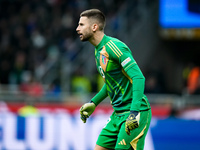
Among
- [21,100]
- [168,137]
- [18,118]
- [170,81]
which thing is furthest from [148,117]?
[170,81]

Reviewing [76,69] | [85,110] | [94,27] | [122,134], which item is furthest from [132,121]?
[76,69]

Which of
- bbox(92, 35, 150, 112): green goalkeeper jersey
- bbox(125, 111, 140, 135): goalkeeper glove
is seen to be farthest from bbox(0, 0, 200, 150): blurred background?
bbox(125, 111, 140, 135): goalkeeper glove

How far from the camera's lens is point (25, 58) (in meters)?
15.2

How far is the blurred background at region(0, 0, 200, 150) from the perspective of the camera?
8.66 metres

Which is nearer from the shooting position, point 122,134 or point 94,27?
point 122,134

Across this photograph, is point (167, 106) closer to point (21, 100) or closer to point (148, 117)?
point (21, 100)

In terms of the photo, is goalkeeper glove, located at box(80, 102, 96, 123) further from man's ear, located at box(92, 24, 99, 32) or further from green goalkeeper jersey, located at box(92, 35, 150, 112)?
man's ear, located at box(92, 24, 99, 32)

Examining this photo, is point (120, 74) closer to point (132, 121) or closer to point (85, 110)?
point (132, 121)

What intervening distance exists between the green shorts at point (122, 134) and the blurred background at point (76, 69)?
11.1ft

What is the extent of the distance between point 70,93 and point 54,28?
3.45 metres

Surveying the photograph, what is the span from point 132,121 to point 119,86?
536mm

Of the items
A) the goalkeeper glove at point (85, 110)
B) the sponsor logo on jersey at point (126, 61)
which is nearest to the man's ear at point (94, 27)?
the sponsor logo on jersey at point (126, 61)

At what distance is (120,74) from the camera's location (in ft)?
16.2

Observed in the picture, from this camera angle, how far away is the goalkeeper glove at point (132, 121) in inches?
180
